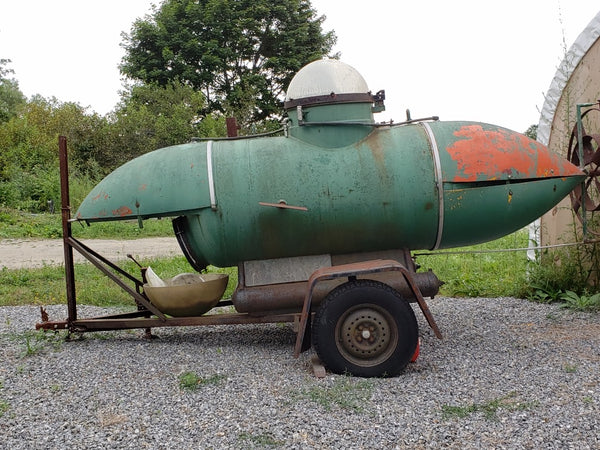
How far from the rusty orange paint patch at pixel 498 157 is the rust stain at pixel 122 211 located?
285cm

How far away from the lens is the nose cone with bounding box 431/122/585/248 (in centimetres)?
510

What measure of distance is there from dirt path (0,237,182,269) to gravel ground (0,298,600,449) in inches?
221

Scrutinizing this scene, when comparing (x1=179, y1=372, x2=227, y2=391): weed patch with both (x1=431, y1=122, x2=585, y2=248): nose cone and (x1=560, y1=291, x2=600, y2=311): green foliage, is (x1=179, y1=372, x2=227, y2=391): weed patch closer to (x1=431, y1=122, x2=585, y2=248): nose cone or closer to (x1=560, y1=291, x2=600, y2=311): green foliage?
(x1=431, y1=122, x2=585, y2=248): nose cone

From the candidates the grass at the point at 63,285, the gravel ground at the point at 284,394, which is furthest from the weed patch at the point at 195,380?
the grass at the point at 63,285

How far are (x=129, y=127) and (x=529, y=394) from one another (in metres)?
21.7

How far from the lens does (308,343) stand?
5145mm

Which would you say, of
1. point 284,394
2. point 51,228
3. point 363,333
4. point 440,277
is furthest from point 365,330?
point 51,228

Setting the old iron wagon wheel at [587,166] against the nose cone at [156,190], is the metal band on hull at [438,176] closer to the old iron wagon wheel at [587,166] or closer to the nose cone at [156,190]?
the old iron wagon wheel at [587,166]

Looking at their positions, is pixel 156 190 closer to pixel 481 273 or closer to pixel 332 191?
pixel 332 191

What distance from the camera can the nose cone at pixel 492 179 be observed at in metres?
5.10

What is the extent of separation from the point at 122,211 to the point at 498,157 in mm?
3322

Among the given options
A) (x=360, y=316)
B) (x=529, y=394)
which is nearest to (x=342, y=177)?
(x=360, y=316)

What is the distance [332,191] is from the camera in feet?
16.6

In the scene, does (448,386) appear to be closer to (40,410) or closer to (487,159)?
(487,159)
